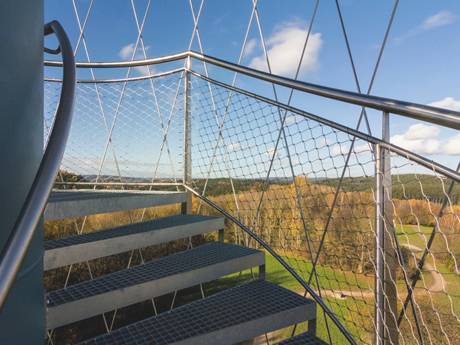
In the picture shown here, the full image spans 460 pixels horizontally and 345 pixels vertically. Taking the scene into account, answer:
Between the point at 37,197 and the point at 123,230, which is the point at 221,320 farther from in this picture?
the point at 37,197

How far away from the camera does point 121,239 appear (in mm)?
1497

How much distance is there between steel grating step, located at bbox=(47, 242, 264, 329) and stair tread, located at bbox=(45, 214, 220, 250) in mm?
170

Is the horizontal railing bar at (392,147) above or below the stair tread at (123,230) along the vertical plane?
above

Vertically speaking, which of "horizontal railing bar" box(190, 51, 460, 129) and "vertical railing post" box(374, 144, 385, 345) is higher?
"horizontal railing bar" box(190, 51, 460, 129)

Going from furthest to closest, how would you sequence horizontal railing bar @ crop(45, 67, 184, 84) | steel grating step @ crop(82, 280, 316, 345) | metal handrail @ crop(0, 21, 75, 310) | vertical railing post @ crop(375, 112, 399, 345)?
1. horizontal railing bar @ crop(45, 67, 184, 84)
2. steel grating step @ crop(82, 280, 316, 345)
3. vertical railing post @ crop(375, 112, 399, 345)
4. metal handrail @ crop(0, 21, 75, 310)

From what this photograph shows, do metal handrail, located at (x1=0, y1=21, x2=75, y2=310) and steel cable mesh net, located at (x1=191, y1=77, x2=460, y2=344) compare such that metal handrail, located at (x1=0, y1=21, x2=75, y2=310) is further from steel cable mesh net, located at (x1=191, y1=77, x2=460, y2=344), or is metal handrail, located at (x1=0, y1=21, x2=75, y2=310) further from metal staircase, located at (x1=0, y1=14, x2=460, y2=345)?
steel cable mesh net, located at (x1=191, y1=77, x2=460, y2=344)

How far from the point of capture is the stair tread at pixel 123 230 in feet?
4.67

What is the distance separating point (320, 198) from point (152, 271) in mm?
986

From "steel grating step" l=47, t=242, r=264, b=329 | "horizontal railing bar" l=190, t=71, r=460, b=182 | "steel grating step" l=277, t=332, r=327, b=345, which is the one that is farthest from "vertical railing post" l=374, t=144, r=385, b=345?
"steel grating step" l=47, t=242, r=264, b=329

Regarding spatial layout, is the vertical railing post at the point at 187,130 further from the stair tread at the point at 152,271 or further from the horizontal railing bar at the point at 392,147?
the horizontal railing bar at the point at 392,147

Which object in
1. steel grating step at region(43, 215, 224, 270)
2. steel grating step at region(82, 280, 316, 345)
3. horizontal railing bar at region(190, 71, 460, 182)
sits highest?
horizontal railing bar at region(190, 71, 460, 182)

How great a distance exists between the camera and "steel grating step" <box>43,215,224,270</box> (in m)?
1.33

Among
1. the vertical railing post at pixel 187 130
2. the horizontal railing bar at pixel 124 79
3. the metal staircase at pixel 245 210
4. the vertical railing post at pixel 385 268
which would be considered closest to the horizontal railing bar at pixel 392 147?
the metal staircase at pixel 245 210

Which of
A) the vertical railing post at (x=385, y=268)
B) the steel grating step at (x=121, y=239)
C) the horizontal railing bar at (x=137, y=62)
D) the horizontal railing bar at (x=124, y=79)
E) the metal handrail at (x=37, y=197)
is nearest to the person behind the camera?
the metal handrail at (x=37, y=197)
